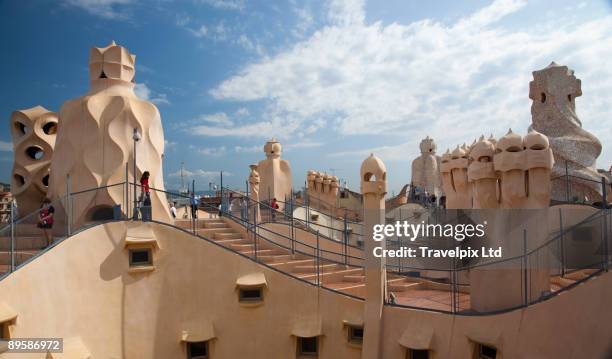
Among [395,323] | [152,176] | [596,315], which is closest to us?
[596,315]

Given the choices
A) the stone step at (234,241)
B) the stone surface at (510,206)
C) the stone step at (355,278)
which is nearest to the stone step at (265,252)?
the stone step at (234,241)

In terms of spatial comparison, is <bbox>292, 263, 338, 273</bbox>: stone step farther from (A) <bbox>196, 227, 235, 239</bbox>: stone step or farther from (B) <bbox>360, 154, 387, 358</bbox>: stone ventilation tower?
(A) <bbox>196, 227, 235, 239</bbox>: stone step

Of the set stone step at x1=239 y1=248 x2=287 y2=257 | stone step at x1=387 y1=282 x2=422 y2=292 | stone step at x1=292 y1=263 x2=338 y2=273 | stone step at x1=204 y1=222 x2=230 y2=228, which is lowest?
stone step at x1=387 y1=282 x2=422 y2=292

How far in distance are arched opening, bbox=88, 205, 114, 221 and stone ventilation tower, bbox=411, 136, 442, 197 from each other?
23.4m

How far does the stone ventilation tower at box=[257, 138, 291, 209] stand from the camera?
21656 mm

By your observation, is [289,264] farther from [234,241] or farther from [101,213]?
[101,213]

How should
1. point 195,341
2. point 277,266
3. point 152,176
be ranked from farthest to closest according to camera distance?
point 152,176, point 277,266, point 195,341

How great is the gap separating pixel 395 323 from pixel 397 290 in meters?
2.29

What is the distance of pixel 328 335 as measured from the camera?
10.1m

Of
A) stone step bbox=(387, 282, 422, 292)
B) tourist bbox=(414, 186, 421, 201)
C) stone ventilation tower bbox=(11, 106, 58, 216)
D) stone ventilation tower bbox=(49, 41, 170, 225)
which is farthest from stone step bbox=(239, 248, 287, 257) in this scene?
tourist bbox=(414, 186, 421, 201)

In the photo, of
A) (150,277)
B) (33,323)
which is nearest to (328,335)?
(150,277)

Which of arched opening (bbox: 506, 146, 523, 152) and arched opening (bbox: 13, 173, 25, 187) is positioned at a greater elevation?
arched opening (bbox: 506, 146, 523, 152)

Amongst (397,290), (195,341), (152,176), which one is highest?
(152,176)

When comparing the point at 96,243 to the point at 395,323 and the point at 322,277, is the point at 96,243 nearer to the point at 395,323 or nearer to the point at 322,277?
the point at 322,277
